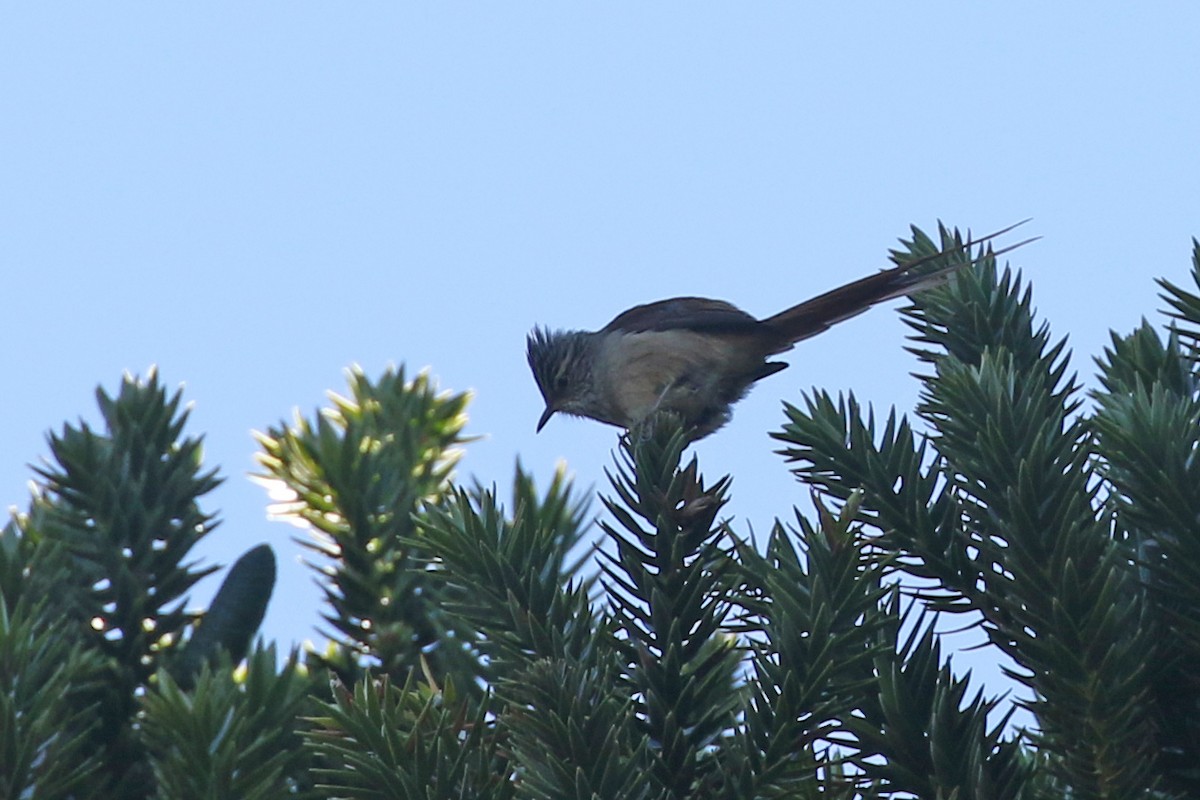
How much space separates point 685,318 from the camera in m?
6.71

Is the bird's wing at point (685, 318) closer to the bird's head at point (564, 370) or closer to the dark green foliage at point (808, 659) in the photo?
the bird's head at point (564, 370)

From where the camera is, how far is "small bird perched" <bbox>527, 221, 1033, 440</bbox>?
20.7 feet

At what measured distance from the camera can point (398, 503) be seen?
335cm

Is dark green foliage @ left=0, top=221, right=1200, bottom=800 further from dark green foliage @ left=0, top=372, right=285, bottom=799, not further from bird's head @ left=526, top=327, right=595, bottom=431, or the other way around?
bird's head @ left=526, top=327, right=595, bottom=431

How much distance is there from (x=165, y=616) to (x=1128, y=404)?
1904mm

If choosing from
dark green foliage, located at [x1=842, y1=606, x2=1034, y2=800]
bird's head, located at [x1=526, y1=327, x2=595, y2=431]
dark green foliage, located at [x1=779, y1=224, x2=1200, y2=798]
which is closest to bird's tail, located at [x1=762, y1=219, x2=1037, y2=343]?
bird's head, located at [x1=526, y1=327, x2=595, y2=431]

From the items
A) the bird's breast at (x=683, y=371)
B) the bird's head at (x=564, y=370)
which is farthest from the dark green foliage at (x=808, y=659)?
the bird's head at (x=564, y=370)

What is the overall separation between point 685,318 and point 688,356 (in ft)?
0.93

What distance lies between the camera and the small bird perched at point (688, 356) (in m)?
6.31

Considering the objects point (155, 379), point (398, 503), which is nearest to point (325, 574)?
point (398, 503)

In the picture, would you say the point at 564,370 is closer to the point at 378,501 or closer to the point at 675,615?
the point at 378,501

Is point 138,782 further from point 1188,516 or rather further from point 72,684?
point 1188,516

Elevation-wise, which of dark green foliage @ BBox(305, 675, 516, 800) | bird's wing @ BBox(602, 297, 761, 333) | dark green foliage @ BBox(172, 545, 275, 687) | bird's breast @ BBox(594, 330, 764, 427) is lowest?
dark green foliage @ BBox(305, 675, 516, 800)

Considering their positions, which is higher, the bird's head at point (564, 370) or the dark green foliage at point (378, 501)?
the bird's head at point (564, 370)
